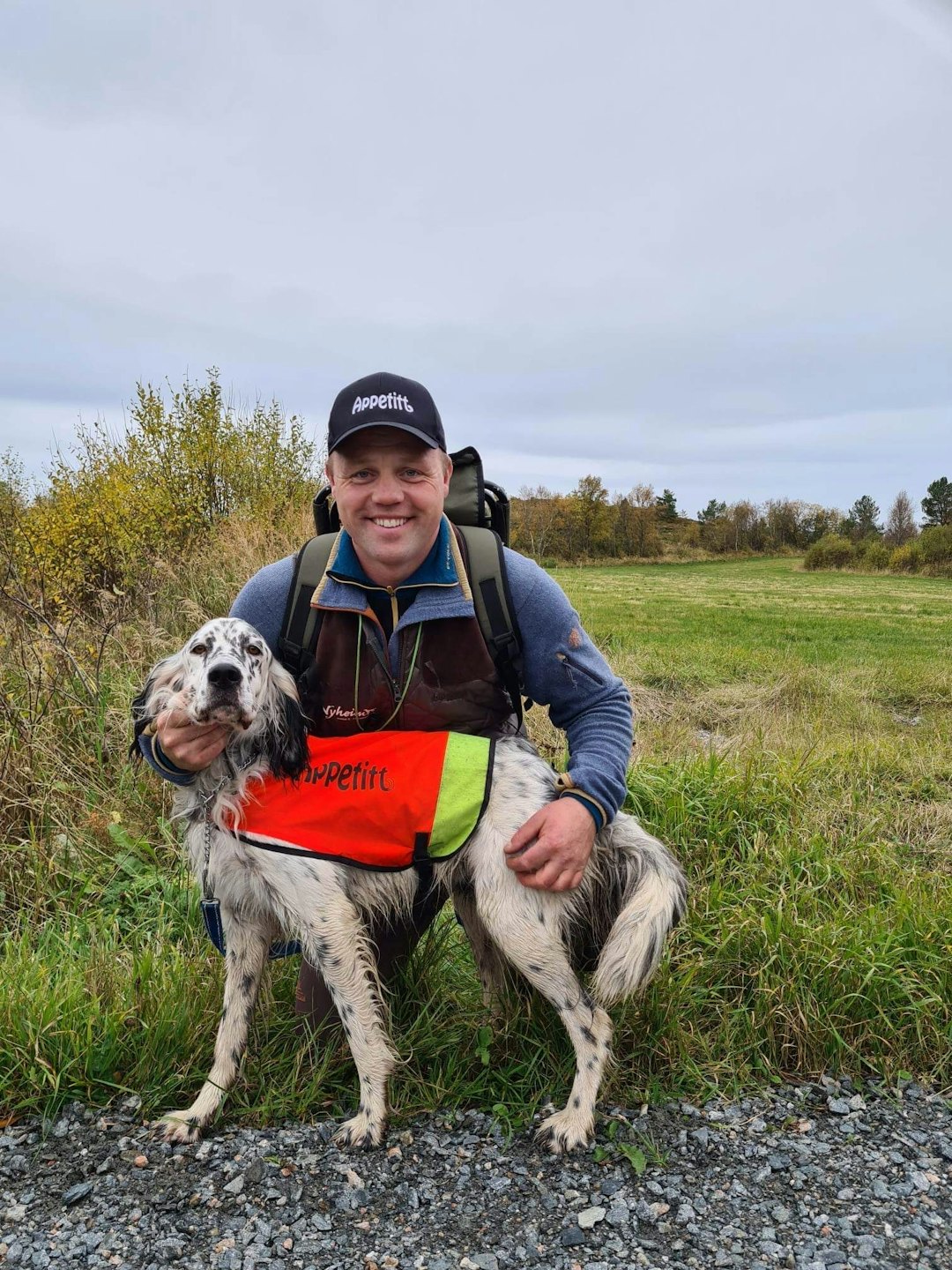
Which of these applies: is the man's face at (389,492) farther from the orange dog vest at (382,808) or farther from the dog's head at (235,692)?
the orange dog vest at (382,808)

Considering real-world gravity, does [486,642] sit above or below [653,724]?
above

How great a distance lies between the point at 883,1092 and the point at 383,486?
262 cm

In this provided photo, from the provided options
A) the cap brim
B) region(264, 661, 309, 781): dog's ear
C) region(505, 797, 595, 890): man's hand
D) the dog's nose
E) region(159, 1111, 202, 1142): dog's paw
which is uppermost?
the cap brim

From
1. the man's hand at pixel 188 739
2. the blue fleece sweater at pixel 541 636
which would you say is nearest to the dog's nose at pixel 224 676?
the man's hand at pixel 188 739

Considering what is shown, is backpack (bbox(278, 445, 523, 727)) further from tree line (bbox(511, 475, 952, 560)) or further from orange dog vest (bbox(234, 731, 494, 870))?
tree line (bbox(511, 475, 952, 560))

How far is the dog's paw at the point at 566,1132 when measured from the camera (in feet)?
8.30

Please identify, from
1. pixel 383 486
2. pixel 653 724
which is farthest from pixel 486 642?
pixel 653 724

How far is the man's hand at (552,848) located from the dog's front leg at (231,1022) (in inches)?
38.1

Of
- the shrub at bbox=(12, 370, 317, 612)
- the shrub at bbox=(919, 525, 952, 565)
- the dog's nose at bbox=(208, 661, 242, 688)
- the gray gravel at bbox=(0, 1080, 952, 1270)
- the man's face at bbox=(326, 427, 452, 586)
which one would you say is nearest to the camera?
the gray gravel at bbox=(0, 1080, 952, 1270)

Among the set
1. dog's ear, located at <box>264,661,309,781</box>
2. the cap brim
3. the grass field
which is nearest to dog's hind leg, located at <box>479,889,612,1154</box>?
the grass field

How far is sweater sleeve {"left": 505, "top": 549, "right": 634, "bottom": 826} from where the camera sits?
300 centimetres

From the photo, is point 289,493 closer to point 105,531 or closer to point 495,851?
point 105,531

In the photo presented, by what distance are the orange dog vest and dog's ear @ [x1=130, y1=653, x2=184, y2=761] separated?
44 cm

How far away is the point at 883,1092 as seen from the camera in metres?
2.74
